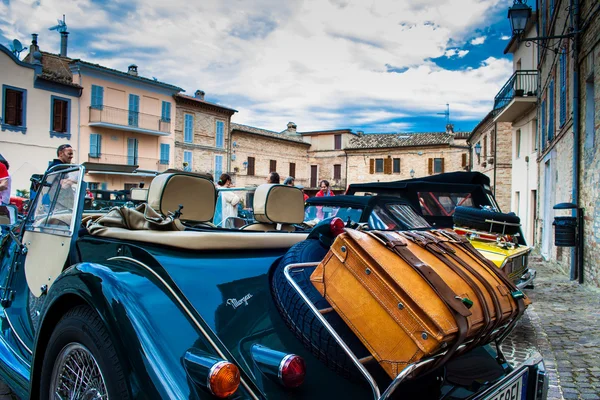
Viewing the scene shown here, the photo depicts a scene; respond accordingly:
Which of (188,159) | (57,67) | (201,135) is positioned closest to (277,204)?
(57,67)

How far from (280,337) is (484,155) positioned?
30590 millimetres

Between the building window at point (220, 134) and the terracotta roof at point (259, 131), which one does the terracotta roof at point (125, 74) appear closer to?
the building window at point (220, 134)

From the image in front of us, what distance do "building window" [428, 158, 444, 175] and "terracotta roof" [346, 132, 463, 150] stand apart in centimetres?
175

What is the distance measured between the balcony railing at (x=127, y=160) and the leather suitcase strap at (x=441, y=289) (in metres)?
29.5

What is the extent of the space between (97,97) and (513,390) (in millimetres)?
31780

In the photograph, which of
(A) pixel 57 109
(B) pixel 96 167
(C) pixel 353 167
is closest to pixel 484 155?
(C) pixel 353 167

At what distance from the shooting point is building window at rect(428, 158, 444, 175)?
48438 mm

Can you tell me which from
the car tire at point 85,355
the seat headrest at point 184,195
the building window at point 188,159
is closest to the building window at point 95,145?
the building window at point 188,159

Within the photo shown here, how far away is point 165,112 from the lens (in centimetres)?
3422

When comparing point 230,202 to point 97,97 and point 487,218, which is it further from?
point 97,97

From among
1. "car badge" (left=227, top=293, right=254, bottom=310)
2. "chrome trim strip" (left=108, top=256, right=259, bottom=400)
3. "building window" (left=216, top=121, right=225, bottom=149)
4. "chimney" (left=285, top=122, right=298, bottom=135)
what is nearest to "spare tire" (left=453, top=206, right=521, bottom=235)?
"car badge" (left=227, top=293, right=254, bottom=310)

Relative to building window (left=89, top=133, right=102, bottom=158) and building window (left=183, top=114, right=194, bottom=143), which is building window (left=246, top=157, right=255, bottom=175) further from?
building window (left=89, top=133, right=102, bottom=158)

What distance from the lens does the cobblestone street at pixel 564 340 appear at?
3740mm

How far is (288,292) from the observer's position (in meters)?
1.91
